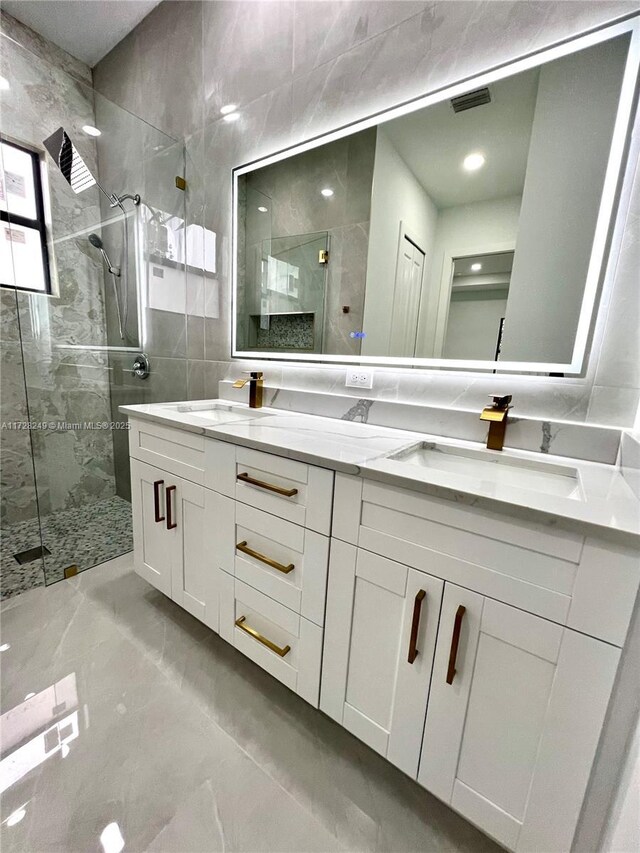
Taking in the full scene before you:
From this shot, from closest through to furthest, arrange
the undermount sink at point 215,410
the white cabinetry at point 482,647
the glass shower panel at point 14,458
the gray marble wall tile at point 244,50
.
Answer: the white cabinetry at point 482,647 < the gray marble wall tile at point 244,50 < the undermount sink at point 215,410 < the glass shower panel at point 14,458

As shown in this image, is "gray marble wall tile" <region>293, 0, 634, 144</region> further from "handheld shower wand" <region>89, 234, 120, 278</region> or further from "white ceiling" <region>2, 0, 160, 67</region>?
"handheld shower wand" <region>89, 234, 120, 278</region>

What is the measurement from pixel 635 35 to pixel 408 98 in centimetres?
60

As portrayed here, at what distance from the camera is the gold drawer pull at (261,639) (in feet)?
3.37

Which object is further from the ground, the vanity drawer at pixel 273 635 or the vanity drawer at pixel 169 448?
the vanity drawer at pixel 169 448

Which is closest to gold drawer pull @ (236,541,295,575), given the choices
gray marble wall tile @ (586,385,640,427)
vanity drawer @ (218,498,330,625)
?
vanity drawer @ (218,498,330,625)

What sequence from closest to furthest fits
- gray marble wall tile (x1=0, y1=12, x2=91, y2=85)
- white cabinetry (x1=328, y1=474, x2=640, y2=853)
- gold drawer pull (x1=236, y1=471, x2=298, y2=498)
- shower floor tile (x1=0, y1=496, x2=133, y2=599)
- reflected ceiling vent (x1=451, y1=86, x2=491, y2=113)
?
1. white cabinetry (x1=328, y1=474, x2=640, y2=853)
2. gold drawer pull (x1=236, y1=471, x2=298, y2=498)
3. reflected ceiling vent (x1=451, y1=86, x2=491, y2=113)
4. shower floor tile (x1=0, y1=496, x2=133, y2=599)
5. gray marble wall tile (x1=0, y1=12, x2=91, y2=85)

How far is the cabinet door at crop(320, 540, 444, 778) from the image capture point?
766mm

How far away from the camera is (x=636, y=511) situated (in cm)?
61

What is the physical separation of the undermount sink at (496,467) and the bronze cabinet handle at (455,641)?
29 cm

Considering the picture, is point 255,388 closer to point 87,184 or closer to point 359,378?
point 359,378

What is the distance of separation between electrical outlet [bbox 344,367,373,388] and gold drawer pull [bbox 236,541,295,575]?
728mm

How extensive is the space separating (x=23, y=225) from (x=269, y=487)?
234 centimetres

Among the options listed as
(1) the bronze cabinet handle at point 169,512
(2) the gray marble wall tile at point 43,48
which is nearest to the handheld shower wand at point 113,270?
(2) the gray marble wall tile at point 43,48

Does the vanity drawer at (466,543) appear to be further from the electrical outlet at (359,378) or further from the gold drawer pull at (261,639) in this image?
the electrical outlet at (359,378)
